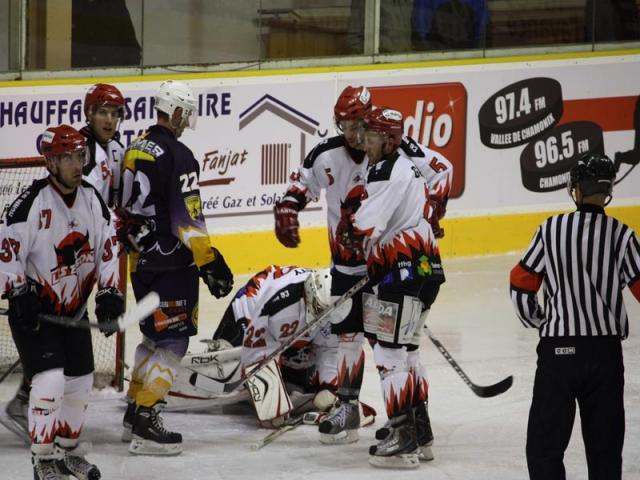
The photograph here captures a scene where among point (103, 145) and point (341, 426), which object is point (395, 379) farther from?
point (103, 145)

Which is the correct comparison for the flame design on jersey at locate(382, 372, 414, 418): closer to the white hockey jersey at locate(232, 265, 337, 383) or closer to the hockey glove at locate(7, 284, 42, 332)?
the white hockey jersey at locate(232, 265, 337, 383)

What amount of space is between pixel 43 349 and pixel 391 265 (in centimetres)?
137

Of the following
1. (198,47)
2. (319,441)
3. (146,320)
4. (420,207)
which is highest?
(198,47)

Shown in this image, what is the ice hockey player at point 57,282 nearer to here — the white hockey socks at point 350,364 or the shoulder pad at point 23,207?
the shoulder pad at point 23,207

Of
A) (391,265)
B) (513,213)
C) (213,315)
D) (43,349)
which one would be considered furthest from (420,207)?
(513,213)

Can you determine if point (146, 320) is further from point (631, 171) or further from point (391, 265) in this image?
point (631, 171)

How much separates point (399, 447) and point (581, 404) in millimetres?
1104

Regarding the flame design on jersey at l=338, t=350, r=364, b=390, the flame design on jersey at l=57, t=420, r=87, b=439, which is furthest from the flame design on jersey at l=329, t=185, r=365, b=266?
the flame design on jersey at l=57, t=420, r=87, b=439

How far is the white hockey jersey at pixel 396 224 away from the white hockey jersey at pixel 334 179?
50 cm

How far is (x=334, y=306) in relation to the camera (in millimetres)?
5344

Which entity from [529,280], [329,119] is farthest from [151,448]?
[329,119]

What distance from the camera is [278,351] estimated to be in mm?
5531

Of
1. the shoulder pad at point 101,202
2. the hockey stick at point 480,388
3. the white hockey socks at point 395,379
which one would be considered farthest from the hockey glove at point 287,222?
the shoulder pad at point 101,202

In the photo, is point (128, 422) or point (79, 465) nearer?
point (79, 465)
